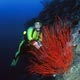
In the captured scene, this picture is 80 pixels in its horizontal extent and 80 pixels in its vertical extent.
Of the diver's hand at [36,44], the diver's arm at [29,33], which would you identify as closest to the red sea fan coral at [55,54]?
the diver's hand at [36,44]

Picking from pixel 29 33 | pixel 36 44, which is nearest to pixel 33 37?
pixel 29 33

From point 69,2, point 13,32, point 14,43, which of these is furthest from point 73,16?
point 13,32

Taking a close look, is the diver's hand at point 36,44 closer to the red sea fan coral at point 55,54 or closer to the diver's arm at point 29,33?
the red sea fan coral at point 55,54

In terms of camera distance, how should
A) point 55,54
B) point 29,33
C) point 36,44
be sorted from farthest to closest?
point 36,44 < point 29,33 < point 55,54

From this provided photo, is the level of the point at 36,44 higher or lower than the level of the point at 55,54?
higher

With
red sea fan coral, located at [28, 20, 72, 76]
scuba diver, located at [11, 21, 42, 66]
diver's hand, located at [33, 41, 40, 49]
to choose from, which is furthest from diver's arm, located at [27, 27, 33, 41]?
red sea fan coral, located at [28, 20, 72, 76]

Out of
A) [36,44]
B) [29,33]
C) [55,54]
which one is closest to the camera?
[55,54]

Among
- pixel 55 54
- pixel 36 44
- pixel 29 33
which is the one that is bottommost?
pixel 55 54

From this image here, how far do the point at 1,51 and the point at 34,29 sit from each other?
848cm

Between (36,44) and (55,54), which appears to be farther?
(36,44)

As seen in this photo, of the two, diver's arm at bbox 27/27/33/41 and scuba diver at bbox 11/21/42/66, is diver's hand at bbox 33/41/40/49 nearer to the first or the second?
scuba diver at bbox 11/21/42/66

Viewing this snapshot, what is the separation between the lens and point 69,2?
11.8m

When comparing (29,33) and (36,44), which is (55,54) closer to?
(36,44)

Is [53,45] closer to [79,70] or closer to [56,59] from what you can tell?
[56,59]
